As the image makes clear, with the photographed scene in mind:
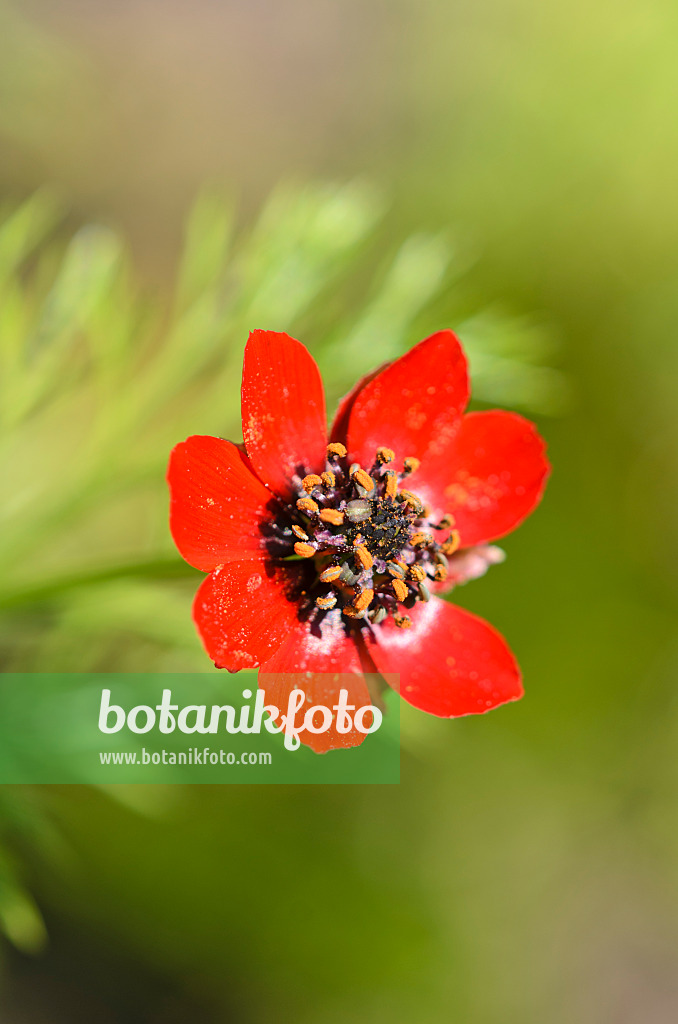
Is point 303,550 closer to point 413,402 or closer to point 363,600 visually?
point 363,600

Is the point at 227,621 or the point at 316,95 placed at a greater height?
the point at 316,95

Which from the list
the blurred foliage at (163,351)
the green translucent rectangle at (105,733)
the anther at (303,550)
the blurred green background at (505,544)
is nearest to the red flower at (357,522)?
the anther at (303,550)

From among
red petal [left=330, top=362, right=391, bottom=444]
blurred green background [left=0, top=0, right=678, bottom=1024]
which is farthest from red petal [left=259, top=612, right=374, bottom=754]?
blurred green background [left=0, top=0, right=678, bottom=1024]

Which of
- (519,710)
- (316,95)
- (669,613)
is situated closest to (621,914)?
(519,710)

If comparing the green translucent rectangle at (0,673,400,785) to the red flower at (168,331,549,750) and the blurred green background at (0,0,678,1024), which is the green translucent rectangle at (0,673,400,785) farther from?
the red flower at (168,331,549,750)

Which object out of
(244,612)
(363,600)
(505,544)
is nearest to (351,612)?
(363,600)

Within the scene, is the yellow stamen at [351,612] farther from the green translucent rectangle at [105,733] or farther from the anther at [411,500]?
the green translucent rectangle at [105,733]

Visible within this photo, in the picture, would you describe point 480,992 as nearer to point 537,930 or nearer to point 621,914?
point 537,930
